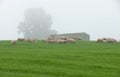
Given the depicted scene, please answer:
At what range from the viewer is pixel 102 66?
66.4ft

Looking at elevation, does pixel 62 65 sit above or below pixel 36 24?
below

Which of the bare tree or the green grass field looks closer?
the green grass field

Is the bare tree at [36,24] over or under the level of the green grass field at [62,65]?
over

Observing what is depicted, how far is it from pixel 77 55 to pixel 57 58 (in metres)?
1.81

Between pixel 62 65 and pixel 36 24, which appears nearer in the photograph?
pixel 62 65

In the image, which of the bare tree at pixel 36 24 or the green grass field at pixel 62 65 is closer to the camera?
the green grass field at pixel 62 65

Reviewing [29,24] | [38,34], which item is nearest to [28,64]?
[38,34]

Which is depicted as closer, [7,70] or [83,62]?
[7,70]

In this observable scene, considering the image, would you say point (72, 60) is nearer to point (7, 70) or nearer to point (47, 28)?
point (7, 70)

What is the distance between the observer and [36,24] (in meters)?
152

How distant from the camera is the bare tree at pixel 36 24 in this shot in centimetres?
14250

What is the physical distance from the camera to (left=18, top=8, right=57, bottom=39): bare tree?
142500 mm

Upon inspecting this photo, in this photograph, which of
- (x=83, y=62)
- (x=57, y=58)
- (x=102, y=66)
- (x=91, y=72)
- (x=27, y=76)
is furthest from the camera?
(x=57, y=58)

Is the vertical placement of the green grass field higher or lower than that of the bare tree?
lower
